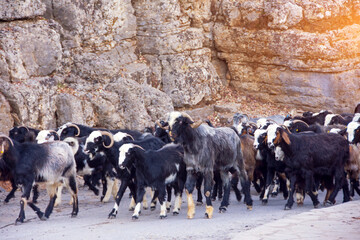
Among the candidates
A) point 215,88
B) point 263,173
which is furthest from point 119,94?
point 263,173

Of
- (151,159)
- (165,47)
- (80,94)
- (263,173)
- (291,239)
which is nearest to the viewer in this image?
(291,239)

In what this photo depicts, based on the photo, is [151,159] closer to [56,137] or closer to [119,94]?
[56,137]

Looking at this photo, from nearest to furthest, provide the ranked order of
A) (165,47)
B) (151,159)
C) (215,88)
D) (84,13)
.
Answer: (151,159)
(84,13)
(165,47)
(215,88)

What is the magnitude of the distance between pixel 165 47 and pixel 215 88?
11.0ft

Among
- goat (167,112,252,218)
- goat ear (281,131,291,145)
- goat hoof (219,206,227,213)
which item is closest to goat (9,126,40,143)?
goat (167,112,252,218)

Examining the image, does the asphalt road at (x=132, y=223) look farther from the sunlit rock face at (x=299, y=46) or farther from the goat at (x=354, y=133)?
the sunlit rock face at (x=299, y=46)

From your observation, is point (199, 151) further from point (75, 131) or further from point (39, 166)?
point (75, 131)

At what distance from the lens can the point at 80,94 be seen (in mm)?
22016

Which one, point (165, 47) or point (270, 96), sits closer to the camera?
point (165, 47)

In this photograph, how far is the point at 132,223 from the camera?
1219 cm

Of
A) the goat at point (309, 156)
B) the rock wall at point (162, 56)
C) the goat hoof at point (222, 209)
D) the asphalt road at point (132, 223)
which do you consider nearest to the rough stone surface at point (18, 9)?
the rock wall at point (162, 56)

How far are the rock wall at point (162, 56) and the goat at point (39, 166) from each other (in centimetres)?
578

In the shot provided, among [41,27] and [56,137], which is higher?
[41,27]

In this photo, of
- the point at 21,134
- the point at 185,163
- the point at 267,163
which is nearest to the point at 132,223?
the point at 185,163
